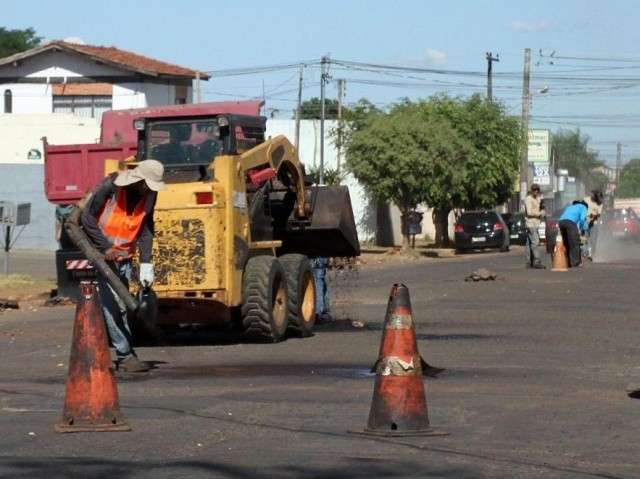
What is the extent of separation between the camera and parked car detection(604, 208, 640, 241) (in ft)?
160

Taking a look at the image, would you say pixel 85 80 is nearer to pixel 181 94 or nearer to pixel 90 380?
pixel 181 94

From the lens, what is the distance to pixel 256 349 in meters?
15.2

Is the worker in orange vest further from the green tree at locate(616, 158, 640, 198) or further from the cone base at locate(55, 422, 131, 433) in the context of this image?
the green tree at locate(616, 158, 640, 198)

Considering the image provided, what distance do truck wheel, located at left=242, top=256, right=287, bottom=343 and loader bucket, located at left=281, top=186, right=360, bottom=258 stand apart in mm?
1724

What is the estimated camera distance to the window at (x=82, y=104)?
60.2 m

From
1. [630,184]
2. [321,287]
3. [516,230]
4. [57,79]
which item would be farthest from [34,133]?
[630,184]

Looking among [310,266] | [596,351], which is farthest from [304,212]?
[596,351]

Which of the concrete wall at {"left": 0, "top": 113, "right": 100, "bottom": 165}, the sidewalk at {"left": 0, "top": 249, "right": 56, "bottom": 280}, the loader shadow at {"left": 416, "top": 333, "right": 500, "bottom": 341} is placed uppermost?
the concrete wall at {"left": 0, "top": 113, "right": 100, "bottom": 165}

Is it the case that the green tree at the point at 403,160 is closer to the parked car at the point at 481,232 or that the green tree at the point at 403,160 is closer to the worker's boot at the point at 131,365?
the parked car at the point at 481,232

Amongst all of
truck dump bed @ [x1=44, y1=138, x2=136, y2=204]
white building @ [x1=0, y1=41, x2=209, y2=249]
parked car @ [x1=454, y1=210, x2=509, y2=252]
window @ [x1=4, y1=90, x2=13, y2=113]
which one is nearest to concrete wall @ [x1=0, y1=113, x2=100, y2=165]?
white building @ [x1=0, y1=41, x2=209, y2=249]

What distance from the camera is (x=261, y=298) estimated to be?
608 inches

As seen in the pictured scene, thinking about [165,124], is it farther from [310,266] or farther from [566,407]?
[566,407]

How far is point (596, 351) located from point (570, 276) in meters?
14.6

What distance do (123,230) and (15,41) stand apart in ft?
305
